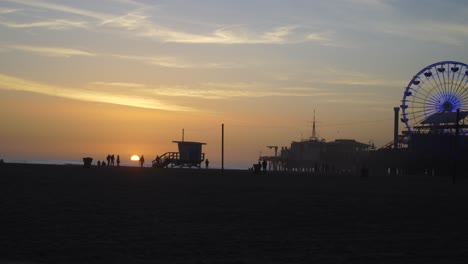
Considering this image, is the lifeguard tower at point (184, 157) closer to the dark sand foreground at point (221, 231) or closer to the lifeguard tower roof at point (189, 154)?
the lifeguard tower roof at point (189, 154)

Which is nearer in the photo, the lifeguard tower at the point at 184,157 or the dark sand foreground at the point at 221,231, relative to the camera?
the dark sand foreground at the point at 221,231

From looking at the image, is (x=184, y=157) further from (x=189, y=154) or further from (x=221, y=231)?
(x=221, y=231)

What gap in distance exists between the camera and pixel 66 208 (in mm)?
15938

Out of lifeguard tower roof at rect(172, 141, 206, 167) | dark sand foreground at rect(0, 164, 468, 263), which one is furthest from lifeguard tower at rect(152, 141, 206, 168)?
dark sand foreground at rect(0, 164, 468, 263)

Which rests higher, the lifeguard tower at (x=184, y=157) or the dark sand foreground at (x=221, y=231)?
the lifeguard tower at (x=184, y=157)

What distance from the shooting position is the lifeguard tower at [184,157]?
78.0 metres

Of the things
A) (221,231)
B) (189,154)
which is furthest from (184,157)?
(221,231)

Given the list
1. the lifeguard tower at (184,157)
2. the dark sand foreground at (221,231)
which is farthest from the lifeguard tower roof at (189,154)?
the dark sand foreground at (221,231)

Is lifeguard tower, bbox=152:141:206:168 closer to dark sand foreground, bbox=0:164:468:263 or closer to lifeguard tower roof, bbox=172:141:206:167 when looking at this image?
lifeguard tower roof, bbox=172:141:206:167

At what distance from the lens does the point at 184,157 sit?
7812 cm

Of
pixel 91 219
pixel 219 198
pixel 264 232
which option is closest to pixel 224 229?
pixel 264 232

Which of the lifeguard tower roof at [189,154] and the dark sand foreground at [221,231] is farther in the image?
the lifeguard tower roof at [189,154]

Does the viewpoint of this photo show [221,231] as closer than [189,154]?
Yes

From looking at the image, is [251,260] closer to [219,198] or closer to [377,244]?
[377,244]
